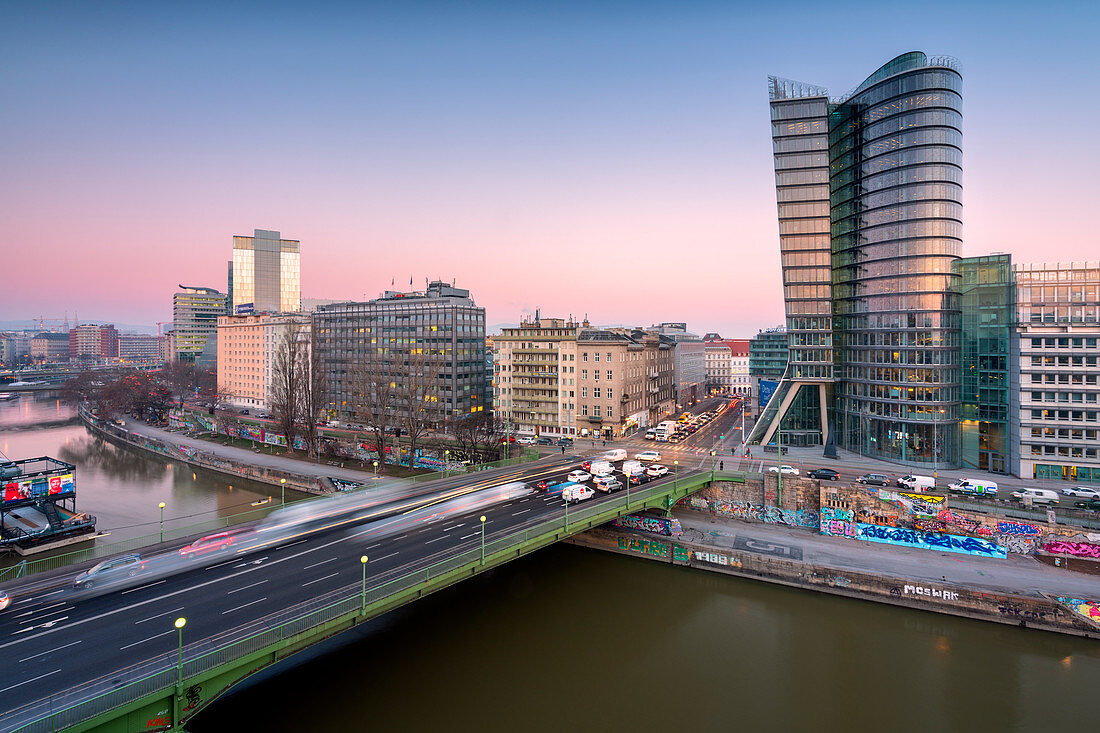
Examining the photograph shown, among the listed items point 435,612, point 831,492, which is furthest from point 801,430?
point 435,612

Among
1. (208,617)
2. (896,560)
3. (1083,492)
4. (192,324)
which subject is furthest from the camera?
(192,324)

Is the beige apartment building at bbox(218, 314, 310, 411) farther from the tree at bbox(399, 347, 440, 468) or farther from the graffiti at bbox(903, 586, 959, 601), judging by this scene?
the graffiti at bbox(903, 586, 959, 601)

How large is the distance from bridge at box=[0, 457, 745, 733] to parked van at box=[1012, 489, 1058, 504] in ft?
112

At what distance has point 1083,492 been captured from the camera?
40.9m

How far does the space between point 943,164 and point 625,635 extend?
5516cm

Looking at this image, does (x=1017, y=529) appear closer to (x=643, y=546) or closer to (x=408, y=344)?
(x=643, y=546)

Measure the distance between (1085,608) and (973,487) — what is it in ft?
47.9

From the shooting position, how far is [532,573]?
3756 cm

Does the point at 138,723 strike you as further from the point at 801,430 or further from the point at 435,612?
the point at 801,430

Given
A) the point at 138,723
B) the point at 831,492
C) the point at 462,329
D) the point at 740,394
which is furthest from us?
the point at 740,394

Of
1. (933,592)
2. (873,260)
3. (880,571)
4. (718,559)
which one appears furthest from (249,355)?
(933,592)

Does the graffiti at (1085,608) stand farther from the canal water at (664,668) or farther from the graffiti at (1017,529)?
the graffiti at (1017,529)

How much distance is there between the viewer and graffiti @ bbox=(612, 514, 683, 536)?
40719 millimetres

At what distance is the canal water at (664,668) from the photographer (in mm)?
22844
